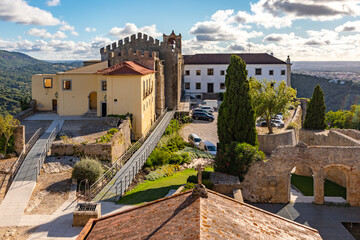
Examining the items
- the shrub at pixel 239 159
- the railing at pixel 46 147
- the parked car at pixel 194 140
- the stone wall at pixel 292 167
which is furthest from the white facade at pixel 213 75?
the stone wall at pixel 292 167

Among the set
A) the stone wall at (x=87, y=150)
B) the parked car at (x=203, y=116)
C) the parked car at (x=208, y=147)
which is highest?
the parked car at (x=203, y=116)

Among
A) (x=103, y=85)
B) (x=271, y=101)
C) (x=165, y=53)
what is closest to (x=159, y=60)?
(x=165, y=53)

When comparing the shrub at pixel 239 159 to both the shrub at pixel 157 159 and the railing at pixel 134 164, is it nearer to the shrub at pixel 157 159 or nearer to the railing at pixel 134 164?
the railing at pixel 134 164

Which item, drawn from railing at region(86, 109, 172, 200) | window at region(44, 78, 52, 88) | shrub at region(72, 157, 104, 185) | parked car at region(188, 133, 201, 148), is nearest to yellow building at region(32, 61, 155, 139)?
window at region(44, 78, 52, 88)

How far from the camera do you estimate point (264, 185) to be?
69.8 ft

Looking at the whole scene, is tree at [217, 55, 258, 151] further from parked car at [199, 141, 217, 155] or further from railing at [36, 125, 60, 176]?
railing at [36, 125, 60, 176]

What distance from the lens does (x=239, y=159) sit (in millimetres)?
20844

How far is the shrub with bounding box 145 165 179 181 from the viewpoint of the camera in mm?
22928

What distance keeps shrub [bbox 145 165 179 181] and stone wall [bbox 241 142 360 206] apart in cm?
562

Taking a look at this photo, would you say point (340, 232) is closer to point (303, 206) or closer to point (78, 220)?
point (303, 206)

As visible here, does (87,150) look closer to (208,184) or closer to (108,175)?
(108,175)

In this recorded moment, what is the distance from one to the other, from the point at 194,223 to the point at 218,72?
56.7 m

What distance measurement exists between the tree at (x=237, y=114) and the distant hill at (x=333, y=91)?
6362 centimetres

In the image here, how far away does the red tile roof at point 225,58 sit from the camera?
63.7m
